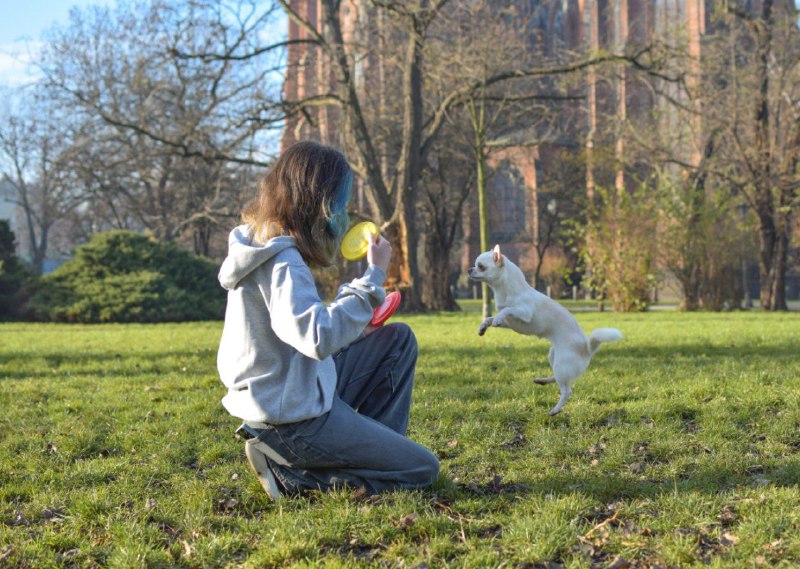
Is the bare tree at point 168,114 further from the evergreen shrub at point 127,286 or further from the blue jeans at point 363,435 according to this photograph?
the blue jeans at point 363,435

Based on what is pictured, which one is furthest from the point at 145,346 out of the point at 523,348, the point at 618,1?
the point at 618,1

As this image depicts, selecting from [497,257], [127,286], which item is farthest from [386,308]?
[127,286]

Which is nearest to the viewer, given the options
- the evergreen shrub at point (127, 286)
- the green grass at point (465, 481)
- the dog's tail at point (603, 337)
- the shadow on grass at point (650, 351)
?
the green grass at point (465, 481)

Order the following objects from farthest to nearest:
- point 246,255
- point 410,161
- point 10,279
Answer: point 10,279 → point 410,161 → point 246,255

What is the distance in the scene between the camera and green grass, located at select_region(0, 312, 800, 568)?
9.83ft

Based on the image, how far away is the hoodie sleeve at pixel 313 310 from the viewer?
3.03 m

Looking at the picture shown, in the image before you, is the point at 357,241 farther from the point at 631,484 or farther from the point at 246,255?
the point at 631,484

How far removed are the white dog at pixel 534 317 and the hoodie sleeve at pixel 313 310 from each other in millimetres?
946

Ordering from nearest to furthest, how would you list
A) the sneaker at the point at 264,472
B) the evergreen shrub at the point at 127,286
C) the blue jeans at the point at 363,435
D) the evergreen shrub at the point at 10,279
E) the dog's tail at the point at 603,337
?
the blue jeans at the point at 363,435
the sneaker at the point at 264,472
the dog's tail at the point at 603,337
the evergreen shrub at the point at 127,286
the evergreen shrub at the point at 10,279

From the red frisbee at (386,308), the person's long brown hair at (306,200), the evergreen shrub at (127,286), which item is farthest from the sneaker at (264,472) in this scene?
the evergreen shrub at (127,286)

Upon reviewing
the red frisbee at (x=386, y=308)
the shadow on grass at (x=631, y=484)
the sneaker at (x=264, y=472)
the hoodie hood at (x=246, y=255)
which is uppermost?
the hoodie hood at (x=246, y=255)

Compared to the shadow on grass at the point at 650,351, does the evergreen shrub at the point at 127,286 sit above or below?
above

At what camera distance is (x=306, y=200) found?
3312 mm

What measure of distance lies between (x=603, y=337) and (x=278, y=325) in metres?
1.84
